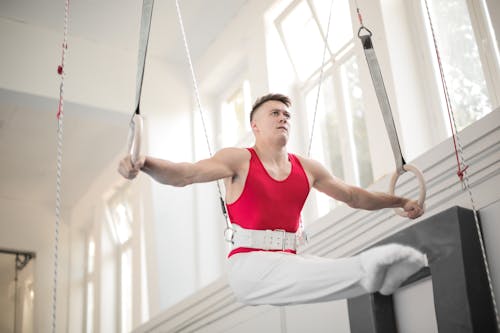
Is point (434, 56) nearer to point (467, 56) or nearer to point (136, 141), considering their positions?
point (467, 56)

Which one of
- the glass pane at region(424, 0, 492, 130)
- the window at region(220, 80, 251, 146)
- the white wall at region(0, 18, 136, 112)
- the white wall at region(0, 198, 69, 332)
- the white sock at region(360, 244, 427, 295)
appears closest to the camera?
the white sock at region(360, 244, 427, 295)

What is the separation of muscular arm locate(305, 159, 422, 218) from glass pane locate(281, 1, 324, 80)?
3.16 m

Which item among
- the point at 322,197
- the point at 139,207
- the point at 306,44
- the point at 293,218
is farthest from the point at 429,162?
the point at 139,207

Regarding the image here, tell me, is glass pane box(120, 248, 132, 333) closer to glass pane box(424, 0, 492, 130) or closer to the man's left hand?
glass pane box(424, 0, 492, 130)

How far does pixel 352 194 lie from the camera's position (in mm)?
3422

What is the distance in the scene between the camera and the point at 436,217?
11.6ft

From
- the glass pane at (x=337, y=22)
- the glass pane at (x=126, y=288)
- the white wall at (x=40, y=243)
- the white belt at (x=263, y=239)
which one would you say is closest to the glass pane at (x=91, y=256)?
the white wall at (x=40, y=243)

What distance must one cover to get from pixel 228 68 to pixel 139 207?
2333 millimetres

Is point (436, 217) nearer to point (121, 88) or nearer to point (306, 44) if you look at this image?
point (306, 44)

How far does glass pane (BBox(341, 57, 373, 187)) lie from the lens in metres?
5.70

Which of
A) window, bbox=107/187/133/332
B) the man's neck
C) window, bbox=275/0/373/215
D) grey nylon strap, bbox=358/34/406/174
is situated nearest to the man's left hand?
grey nylon strap, bbox=358/34/406/174

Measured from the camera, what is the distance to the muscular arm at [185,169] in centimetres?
267

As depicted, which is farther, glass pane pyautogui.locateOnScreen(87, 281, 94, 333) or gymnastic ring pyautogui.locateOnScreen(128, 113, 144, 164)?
glass pane pyautogui.locateOnScreen(87, 281, 94, 333)

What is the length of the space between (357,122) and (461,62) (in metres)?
1.27
